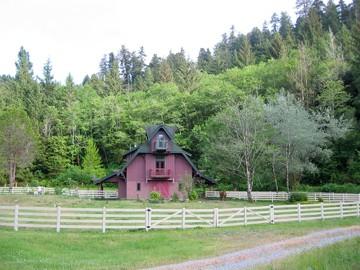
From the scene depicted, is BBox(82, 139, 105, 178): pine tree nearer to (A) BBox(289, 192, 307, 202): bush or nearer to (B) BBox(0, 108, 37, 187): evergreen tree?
(B) BBox(0, 108, 37, 187): evergreen tree

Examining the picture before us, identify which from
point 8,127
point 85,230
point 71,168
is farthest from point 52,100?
point 85,230

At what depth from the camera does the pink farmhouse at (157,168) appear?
4656 centimetres

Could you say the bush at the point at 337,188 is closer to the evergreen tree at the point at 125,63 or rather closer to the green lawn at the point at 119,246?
the green lawn at the point at 119,246

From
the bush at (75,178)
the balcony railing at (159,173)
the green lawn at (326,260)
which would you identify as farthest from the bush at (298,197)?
the bush at (75,178)

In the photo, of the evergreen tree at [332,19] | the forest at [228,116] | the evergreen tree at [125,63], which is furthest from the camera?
the evergreen tree at [125,63]

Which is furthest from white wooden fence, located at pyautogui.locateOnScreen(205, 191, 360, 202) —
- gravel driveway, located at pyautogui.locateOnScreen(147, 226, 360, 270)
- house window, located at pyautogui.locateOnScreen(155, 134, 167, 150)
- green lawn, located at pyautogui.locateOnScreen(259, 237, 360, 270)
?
green lawn, located at pyautogui.locateOnScreen(259, 237, 360, 270)

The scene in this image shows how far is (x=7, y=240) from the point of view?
14.4m

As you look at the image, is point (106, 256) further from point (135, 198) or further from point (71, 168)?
point (71, 168)

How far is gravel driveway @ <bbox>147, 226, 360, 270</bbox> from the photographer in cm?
1136

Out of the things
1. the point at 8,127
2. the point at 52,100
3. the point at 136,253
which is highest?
the point at 52,100

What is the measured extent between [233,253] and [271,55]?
274 ft

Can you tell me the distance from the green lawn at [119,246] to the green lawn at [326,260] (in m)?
2.92

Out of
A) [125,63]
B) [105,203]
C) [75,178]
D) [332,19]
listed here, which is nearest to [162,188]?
[105,203]

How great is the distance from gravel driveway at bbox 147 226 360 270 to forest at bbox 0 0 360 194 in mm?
22299
